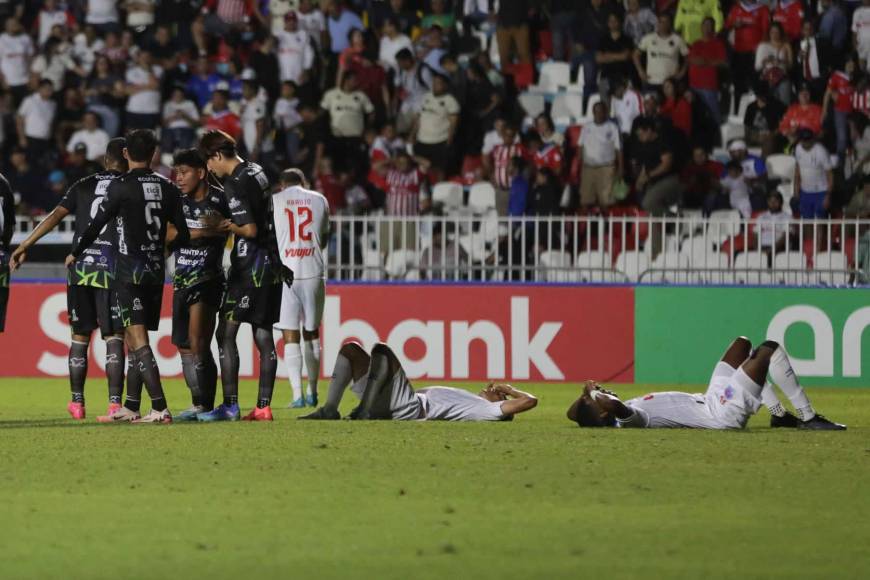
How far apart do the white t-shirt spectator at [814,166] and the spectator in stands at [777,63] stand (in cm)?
161

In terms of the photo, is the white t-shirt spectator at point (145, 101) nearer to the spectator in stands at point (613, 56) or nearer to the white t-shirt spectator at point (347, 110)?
the white t-shirt spectator at point (347, 110)

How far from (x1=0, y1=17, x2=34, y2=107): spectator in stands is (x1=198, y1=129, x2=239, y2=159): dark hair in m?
13.7

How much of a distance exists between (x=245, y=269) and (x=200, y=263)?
0.35m

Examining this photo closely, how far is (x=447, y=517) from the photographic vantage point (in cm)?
817

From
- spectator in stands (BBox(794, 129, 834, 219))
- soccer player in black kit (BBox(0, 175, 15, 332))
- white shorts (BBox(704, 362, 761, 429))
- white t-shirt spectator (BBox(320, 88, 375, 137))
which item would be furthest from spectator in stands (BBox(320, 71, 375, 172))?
white shorts (BBox(704, 362, 761, 429))

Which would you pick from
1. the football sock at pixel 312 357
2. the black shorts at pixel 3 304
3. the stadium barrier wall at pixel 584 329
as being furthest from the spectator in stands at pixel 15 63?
the black shorts at pixel 3 304

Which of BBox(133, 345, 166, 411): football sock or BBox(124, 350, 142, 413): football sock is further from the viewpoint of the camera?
BBox(124, 350, 142, 413): football sock

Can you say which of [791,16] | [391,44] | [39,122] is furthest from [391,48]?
[791,16]

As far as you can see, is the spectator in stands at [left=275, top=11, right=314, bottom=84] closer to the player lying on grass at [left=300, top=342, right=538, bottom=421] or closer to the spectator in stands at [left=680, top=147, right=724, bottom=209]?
the spectator in stands at [left=680, top=147, right=724, bottom=209]

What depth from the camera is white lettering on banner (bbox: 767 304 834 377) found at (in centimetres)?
1898

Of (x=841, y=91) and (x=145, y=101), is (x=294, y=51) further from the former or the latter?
(x=841, y=91)

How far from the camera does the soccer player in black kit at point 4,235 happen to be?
Answer: 1373 centimetres

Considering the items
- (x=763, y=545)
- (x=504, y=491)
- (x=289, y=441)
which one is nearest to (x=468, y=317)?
(x=289, y=441)

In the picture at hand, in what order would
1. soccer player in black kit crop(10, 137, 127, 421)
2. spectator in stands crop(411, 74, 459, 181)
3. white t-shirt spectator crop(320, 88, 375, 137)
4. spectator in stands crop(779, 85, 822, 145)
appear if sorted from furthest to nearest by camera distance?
white t-shirt spectator crop(320, 88, 375, 137)
spectator in stands crop(411, 74, 459, 181)
spectator in stands crop(779, 85, 822, 145)
soccer player in black kit crop(10, 137, 127, 421)
